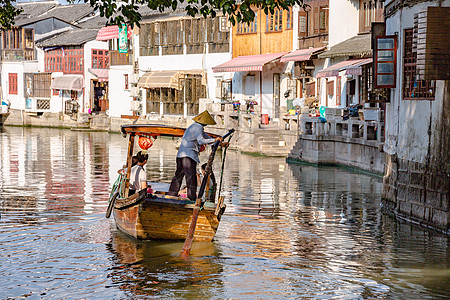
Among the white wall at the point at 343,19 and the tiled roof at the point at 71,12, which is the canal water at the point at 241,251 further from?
the tiled roof at the point at 71,12

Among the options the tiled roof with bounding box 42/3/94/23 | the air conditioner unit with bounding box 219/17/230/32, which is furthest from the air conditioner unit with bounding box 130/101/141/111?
the tiled roof with bounding box 42/3/94/23

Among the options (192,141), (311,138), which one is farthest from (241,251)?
(311,138)

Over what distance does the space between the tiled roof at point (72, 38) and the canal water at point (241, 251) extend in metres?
35.7

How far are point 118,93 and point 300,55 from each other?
21.2 metres

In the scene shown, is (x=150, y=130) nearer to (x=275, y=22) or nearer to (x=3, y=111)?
(x=275, y=22)

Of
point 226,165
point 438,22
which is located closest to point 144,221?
point 438,22

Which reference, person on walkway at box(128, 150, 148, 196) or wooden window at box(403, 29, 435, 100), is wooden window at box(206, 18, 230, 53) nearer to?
wooden window at box(403, 29, 435, 100)

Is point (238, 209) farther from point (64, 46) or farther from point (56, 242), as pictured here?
point (64, 46)

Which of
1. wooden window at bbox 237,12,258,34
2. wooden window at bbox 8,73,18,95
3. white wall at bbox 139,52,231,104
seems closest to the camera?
wooden window at bbox 237,12,258,34

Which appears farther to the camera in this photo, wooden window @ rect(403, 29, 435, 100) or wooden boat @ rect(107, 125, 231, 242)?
wooden window @ rect(403, 29, 435, 100)

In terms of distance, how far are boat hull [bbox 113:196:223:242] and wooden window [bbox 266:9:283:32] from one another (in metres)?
26.6

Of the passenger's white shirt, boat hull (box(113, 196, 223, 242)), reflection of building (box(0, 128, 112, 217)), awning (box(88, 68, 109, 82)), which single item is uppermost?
awning (box(88, 68, 109, 82))

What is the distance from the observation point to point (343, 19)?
33.6 metres

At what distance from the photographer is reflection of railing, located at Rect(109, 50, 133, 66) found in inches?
2068
